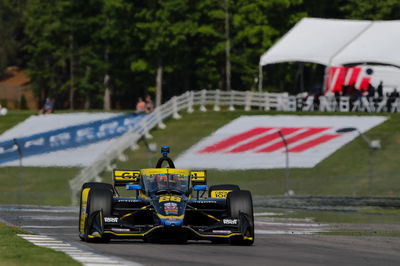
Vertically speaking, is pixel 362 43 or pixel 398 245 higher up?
pixel 362 43

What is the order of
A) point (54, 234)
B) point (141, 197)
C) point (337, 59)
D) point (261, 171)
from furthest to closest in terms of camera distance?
point (337, 59)
point (261, 171)
point (54, 234)
point (141, 197)

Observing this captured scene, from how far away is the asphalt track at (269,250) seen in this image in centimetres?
1817

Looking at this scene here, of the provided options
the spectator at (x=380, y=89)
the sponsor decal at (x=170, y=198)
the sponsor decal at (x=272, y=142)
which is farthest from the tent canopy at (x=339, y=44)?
the sponsor decal at (x=170, y=198)

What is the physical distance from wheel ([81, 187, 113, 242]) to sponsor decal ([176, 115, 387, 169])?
103 ft

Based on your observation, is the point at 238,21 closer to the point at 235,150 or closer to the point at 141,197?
the point at 235,150

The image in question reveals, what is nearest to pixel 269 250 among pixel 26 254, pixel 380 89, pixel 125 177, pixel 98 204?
pixel 98 204

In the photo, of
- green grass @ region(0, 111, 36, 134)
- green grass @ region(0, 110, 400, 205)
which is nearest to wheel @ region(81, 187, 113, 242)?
green grass @ region(0, 110, 400, 205)

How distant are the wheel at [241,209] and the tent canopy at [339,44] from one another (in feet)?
133

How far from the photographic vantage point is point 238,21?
295 ft

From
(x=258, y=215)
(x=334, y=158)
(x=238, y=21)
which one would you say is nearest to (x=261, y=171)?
(x=334, y=158)

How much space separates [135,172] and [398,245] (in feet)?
16.1

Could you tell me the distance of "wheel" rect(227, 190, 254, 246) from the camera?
21328mm

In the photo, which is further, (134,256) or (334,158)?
(334,158)

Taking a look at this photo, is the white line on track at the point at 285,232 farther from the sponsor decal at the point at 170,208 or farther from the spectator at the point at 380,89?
the spectator at the point at 380,89
